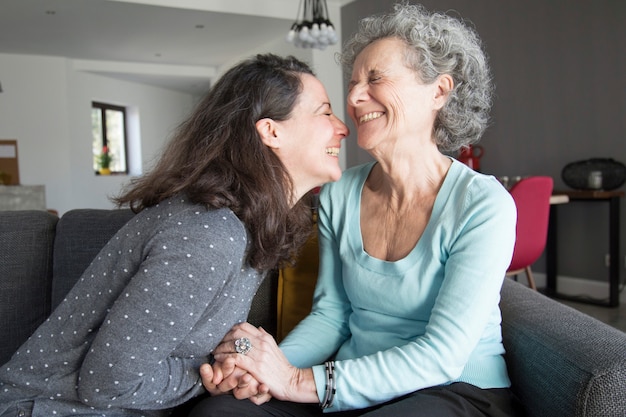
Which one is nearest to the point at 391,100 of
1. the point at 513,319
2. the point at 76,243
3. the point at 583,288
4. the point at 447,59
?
the point at 447,59

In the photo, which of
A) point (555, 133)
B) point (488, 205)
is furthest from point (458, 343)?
point (555, 133)

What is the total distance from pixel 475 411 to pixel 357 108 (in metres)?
0.75

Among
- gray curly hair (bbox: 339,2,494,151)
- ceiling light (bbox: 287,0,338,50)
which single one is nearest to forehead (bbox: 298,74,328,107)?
gray curly hair (bbox: 339,2,494,151)

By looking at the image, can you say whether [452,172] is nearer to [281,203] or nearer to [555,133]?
[281,203]

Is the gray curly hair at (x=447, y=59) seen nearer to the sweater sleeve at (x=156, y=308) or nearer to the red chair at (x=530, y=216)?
the sweater sleeve at (x=156, y=308)

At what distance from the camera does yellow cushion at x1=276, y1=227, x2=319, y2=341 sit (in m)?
1.62

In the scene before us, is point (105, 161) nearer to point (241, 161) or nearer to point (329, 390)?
point (241, 161)

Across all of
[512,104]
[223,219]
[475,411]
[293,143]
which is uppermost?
[512,104]

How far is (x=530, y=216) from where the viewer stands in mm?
3480

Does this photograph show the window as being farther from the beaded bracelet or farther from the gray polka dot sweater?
the beaded bracelet

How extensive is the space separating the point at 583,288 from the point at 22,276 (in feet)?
14.3

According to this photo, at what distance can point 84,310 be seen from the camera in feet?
3.59

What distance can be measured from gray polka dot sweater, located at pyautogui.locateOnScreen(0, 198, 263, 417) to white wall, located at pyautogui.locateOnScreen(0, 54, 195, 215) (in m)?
8.19

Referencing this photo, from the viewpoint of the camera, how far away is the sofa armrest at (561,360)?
0.97 metres
